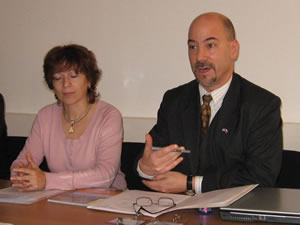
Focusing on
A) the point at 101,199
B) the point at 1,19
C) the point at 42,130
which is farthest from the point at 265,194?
the point at 1,19

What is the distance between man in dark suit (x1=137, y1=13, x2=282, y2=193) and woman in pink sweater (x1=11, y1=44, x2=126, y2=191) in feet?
1.10

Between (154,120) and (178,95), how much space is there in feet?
2.16

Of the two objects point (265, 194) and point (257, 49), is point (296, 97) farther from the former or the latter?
point (265, 194)

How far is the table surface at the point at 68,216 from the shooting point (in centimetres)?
137

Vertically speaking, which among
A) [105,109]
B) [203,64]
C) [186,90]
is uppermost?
[203,64]

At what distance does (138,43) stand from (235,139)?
127 centimetres

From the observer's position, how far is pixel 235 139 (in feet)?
6.37

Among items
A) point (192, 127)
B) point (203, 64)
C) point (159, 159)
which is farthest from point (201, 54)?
point (159, 159)

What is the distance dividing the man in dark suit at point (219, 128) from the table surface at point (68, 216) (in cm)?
34

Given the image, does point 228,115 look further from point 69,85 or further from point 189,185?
point 69,85

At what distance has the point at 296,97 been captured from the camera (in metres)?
2.53

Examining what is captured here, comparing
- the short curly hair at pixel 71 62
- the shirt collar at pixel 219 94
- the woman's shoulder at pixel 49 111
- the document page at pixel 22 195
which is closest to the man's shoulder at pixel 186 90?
the shirt collar at pixel 219 94

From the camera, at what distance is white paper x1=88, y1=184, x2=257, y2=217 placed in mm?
1348

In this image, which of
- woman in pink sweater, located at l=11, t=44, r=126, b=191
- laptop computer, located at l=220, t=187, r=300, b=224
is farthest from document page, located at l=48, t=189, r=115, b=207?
laptop computer, located at l=220, t=187, r=300, b=224
